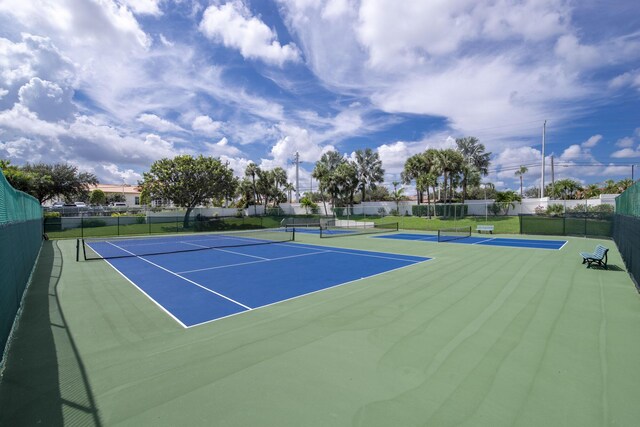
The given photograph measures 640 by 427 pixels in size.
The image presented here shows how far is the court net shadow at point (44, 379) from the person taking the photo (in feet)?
12.0

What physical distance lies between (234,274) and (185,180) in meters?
30.8

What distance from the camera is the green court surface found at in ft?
12.0

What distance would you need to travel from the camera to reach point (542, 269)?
12.6 m

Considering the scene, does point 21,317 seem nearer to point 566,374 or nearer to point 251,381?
point 251,381

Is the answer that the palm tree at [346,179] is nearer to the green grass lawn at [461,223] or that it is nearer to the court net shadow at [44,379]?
the green grass lawn at [461,223]

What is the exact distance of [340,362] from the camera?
4.91 m

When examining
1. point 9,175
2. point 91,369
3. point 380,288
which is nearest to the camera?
point 91,369

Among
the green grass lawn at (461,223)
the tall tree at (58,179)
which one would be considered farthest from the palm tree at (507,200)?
the tall tree at (58,179)

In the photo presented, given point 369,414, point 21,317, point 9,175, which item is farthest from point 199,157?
point 369,414

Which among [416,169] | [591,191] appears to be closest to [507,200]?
[416,169]

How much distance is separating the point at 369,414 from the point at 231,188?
41.9m

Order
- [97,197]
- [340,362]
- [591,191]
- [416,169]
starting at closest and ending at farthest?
[340,362] → [416,169] → [591,191] → [97,197]

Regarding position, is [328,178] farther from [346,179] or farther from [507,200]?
[507,200]

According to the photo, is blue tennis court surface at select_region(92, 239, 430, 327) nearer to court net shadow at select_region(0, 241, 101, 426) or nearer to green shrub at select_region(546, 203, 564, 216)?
court net shadow at select_region(0, 241, 101, 426)
